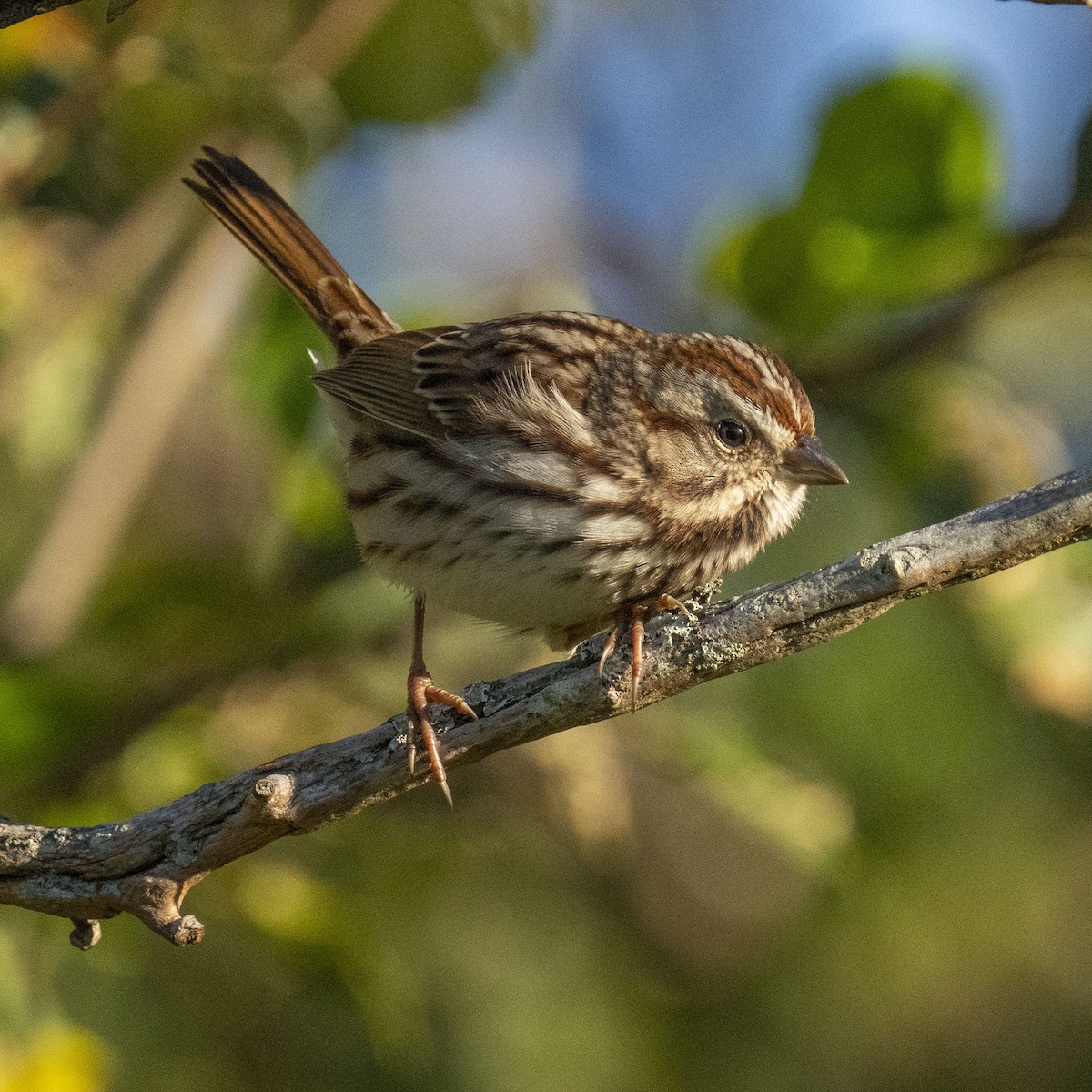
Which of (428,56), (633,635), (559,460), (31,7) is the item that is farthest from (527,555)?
(31,7)

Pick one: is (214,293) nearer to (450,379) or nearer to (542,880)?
(450,379)

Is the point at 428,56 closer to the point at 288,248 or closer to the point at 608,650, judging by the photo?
the point at 288,248

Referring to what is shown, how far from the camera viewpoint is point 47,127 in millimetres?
3189

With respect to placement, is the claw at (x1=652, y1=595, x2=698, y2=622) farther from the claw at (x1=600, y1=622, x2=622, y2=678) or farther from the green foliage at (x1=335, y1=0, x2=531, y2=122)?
the green foliage at (x1=335, y1=0, x2=531, y2=122)

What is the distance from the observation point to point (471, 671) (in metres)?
3.96

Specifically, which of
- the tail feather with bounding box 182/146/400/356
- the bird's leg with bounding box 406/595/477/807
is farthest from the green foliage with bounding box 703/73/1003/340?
the bird's leg with bounding box 406/595/477/807

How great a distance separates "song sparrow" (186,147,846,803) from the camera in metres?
2.93

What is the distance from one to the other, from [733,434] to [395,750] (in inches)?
49.0

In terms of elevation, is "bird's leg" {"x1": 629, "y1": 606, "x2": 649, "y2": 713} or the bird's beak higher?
the bird's beak

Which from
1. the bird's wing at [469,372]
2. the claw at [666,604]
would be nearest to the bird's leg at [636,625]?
the claw at [666,604]

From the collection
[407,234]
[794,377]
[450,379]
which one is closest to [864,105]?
[794,377]

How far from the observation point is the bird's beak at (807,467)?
3078 millimetres

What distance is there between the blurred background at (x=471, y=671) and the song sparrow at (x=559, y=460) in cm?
21

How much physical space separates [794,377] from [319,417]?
4.26 ft
